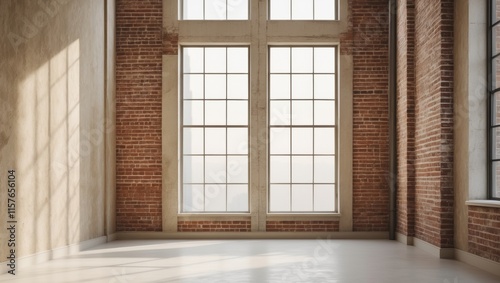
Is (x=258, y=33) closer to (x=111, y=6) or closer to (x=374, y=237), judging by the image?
(x=111, y=6)

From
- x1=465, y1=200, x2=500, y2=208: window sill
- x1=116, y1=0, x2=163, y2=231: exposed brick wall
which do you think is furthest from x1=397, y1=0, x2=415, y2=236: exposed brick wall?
x1=116, y1=0, x2=163, y2=231: exposed brick wall

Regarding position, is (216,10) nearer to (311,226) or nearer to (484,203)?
→ (311,226)

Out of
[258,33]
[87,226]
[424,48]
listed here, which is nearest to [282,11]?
[258,33]

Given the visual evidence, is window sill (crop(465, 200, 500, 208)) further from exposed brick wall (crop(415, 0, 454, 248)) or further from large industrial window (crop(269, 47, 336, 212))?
large industrial window (crop(269, 47, 336, 212))

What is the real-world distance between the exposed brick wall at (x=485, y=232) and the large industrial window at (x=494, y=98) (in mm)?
427

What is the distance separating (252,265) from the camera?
8.64 metres

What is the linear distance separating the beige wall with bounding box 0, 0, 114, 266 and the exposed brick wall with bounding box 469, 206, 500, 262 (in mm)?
6034

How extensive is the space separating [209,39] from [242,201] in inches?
131

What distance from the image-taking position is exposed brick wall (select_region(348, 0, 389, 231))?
41.1 ft

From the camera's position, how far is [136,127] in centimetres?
1268

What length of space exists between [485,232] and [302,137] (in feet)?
16.7

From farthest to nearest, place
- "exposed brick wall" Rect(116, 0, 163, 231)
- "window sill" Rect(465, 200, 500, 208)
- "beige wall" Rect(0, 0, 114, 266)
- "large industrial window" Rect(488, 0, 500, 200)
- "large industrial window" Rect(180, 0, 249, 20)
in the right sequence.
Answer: "large industrial window" Rect(180, 0, 249, 20)
"exposed brick wall" Rect(116, 0, 163, 231)
"large industrial window" Rect(488, 0, 500, 200)
"beige wall" Rect(0, 0, 114, 266)
"window sill" Rect(465, 200, 500, 208)

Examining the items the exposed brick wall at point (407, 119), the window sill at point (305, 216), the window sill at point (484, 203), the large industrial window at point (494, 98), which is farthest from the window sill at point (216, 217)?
the large industrial window at point (494, 98)

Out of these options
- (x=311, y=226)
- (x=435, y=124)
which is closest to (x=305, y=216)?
(x=311, y=226)
